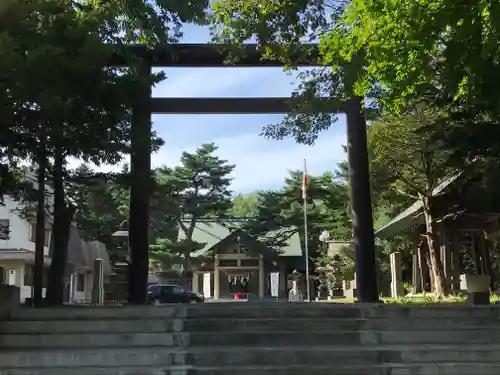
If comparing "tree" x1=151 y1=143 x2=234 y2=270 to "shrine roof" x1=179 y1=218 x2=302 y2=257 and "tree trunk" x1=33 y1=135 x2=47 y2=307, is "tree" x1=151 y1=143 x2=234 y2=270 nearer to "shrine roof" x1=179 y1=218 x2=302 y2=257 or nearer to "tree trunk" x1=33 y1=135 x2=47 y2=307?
"shrine roof" x1=179 y1=218 x2=302 y2=257

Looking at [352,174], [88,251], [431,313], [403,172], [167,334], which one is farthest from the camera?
[88,251]

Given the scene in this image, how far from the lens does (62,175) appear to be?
9117 millimetres

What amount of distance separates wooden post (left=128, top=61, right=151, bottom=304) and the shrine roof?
24266 mm

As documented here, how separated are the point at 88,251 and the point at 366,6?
76.7 ft

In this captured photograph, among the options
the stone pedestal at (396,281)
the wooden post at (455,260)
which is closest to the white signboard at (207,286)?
the stone pedestal at (396,281)

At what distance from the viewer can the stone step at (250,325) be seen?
22.0 feet

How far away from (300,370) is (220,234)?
100ft

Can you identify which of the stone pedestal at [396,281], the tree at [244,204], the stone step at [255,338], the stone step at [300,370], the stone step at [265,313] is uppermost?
the tree at [244,204]

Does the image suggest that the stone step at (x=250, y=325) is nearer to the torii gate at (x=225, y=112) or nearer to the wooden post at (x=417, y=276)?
the torii gate at (x=225, y=112)

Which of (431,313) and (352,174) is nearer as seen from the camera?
(431,313)

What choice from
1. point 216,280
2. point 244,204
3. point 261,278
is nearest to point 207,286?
point 216,280

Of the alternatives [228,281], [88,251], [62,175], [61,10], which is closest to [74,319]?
[62,175]

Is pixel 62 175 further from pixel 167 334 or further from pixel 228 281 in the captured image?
pixel 228 281

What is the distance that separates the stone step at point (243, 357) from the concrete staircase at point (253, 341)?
0.4 inches
